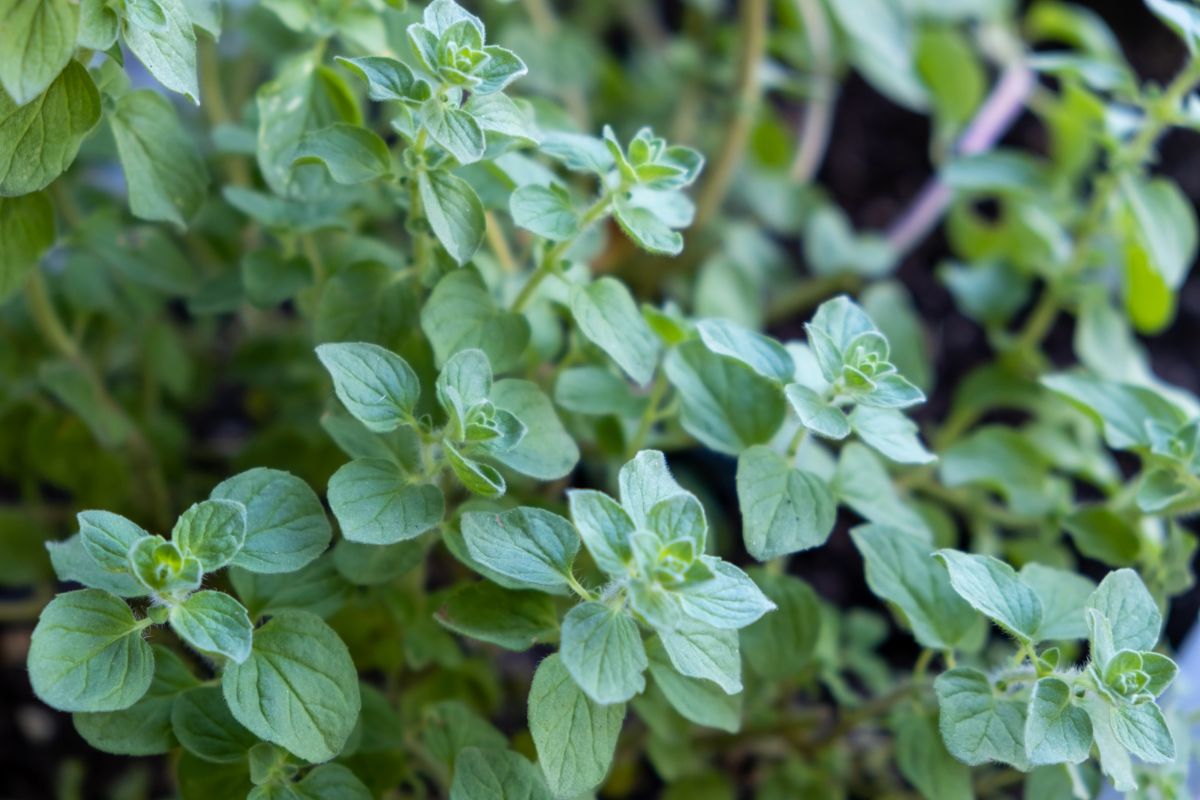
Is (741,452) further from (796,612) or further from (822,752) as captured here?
(822,752)

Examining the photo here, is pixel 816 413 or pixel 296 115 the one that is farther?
pixel 296 115

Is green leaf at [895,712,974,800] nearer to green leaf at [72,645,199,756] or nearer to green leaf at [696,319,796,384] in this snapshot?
green leaf at [696,319,796,384]

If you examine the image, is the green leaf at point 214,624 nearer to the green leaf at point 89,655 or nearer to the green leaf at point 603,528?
the green leaf at point 89,655

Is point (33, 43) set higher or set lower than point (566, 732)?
higher

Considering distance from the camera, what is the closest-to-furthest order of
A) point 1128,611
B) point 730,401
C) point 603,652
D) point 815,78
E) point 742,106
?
point 603,652 < point 1128,611 < point 730,401 < point 742,106 < point 815,78

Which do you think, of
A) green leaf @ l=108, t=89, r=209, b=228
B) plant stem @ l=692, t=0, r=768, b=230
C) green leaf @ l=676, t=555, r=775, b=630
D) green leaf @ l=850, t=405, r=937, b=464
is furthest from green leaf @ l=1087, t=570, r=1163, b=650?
plant stem @ l=692, t=0, r=768, b=230

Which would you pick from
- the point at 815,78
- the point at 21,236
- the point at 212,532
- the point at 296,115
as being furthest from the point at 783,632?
the point at 815,78

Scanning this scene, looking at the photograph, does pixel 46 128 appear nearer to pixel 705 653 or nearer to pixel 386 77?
pixel 386 77
